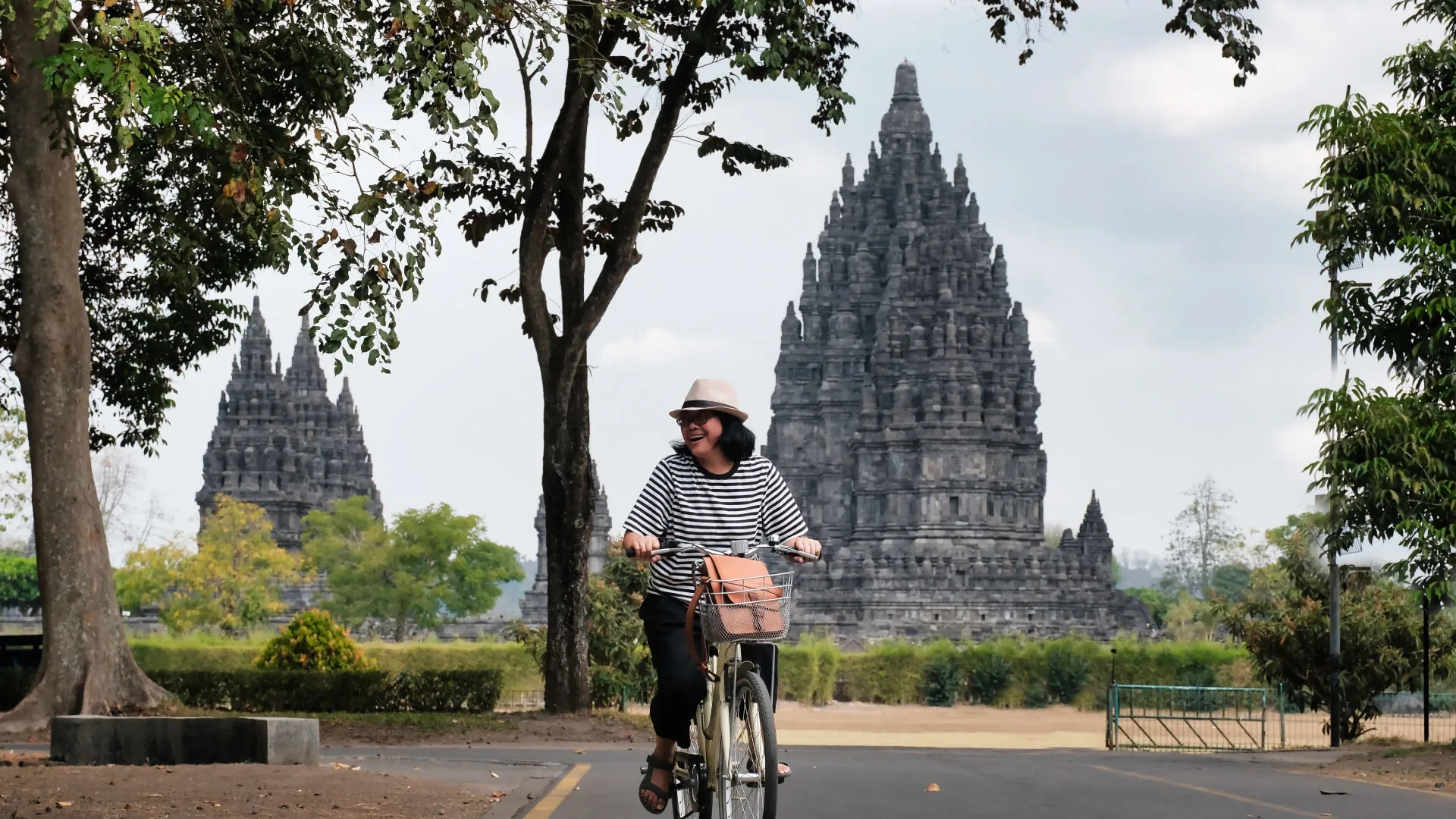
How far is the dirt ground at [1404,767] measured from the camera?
1513 centimetres

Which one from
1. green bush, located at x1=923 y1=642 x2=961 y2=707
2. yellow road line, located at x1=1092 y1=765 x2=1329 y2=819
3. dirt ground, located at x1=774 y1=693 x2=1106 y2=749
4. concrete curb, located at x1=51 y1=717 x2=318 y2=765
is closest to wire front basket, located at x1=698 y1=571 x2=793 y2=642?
yellow road line, located at x1=1092 y1=765 x2=1329 y2=819

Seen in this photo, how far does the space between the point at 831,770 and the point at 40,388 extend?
832 centimetres

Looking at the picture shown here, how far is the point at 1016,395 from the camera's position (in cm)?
9231

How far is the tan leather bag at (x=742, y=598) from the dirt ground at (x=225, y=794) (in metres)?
3.37

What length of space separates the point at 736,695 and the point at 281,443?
11296 cm

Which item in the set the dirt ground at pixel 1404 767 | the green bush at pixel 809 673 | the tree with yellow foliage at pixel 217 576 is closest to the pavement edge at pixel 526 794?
the dirt ground at pixel 1404 767

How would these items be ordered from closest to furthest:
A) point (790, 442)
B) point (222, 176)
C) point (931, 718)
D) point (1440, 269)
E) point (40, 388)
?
point (222, 176)
point (40, 388)
point (1440, 269)
point (931, 718)
point (790, 442)

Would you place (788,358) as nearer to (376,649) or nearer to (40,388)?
(376,649)

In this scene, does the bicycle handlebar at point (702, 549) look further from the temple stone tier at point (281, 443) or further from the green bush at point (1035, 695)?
the temple stone tier at point (281, 443)

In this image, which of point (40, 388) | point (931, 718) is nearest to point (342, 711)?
point (40, 388)

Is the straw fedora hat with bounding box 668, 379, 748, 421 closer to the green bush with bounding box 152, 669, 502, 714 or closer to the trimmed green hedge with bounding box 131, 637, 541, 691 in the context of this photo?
the green bush with bounding box 152, 669, 502, 714

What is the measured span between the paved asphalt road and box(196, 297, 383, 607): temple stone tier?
98346 millimetres

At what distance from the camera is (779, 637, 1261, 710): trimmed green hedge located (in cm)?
5350

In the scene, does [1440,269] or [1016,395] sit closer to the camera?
[1440,269]
